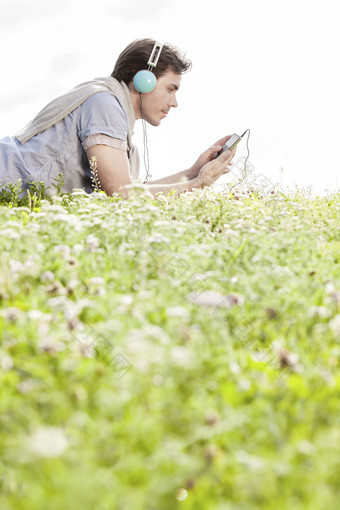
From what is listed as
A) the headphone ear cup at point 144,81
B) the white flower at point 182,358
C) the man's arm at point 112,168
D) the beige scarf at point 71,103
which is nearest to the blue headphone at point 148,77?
the headphone ear cup at point 144,81

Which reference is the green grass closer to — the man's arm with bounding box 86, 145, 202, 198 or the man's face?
the man's arm with bounding box 86, 145, 202, 198

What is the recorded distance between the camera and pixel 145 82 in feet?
16.9

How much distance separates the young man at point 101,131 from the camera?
15.8ft

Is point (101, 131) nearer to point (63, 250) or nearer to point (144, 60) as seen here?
point (144, 60)

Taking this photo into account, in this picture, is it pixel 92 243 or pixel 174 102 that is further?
pixel 174 102

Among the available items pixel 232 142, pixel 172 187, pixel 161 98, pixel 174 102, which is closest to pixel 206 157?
pixel 232 142

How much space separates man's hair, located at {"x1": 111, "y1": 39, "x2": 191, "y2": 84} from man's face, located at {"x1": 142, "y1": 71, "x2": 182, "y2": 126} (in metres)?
0.07

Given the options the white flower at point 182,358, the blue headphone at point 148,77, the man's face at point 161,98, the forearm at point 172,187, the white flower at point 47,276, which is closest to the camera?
the white flower at point 182,358

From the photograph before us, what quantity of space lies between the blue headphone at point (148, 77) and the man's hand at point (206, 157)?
1.06 metres

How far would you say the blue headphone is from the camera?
5121mm

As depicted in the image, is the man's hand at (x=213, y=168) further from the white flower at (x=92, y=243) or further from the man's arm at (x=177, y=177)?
the white flower at (x=92, y=243)

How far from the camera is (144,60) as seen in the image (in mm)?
5285

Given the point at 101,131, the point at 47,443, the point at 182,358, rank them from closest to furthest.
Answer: the point at 47,443, the point at 182,358, the point at 101,131

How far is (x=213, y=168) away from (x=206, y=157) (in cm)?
37
